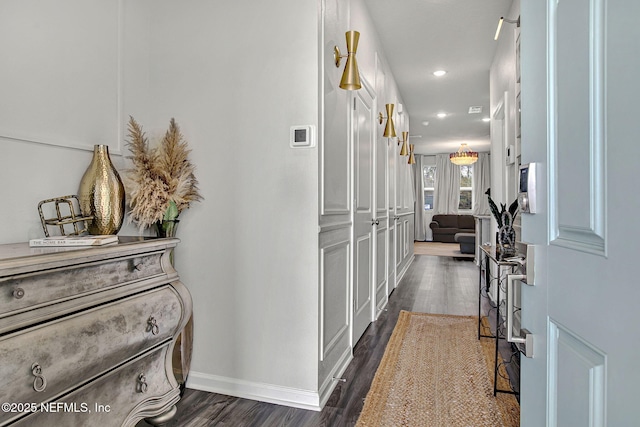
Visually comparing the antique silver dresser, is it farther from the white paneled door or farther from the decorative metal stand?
the white paneled door

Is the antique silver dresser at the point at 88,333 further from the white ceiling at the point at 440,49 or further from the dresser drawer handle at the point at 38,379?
the white ceiling at the point at 440,49

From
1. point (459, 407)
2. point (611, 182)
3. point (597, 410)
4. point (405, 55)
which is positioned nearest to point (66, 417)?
point (597, 410)

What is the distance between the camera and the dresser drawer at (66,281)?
1.07 metres

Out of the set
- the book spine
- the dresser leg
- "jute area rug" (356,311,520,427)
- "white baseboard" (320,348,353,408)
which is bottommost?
"jute area rug" (356,311,520,427)

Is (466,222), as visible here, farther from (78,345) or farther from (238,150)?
(78,345)

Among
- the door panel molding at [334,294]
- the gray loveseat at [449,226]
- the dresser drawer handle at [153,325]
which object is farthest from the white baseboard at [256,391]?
the gray loveseat at [449,226]

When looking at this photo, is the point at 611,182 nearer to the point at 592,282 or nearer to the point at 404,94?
the point at 592,282

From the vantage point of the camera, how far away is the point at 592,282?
23.4 inches

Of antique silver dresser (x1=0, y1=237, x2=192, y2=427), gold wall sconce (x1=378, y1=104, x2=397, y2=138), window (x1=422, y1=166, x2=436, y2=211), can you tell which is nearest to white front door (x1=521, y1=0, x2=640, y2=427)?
antique silver dresser (x1=0, y1=237, x2=192, y2=427)

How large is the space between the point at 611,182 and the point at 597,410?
13.4 inches

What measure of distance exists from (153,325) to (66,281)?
1.38ft

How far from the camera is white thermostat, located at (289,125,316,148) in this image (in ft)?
6.49

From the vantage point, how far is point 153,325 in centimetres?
155

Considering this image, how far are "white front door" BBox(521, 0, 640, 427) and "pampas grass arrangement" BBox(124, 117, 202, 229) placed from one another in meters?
1.67
